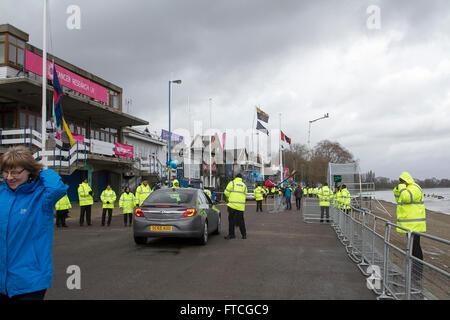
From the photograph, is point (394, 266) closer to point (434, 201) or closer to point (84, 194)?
point (84, 194)

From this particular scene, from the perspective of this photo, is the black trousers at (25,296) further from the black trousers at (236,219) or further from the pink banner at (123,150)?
the pink banner at (123,150)

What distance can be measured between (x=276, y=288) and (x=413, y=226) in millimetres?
2727

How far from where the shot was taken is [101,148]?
25.4 m

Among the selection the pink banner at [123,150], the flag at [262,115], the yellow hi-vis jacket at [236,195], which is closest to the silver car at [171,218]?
the yellow hi-vis jacket at [236,195]

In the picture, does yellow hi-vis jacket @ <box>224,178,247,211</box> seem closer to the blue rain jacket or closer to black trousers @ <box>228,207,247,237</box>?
black trousers @ <box>228,207,247,237</box>

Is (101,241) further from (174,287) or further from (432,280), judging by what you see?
(432,280)

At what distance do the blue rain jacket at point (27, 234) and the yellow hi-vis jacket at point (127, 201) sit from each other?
1122cm

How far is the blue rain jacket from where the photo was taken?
2814 mm

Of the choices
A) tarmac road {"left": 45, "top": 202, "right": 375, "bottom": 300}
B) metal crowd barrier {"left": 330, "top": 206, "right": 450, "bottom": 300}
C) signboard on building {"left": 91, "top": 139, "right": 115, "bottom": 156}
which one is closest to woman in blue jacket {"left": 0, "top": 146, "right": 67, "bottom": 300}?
tarmac road {"left": 45, "top": 202, "right": 375, "bottom": 300}

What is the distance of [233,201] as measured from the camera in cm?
1067

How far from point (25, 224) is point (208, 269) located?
4.44m

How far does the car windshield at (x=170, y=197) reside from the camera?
30.6 feet

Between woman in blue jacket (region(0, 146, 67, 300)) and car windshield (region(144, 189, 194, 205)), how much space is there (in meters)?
6.29

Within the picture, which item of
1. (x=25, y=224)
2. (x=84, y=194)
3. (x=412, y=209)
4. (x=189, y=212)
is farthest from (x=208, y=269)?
(x=84, y=194)
